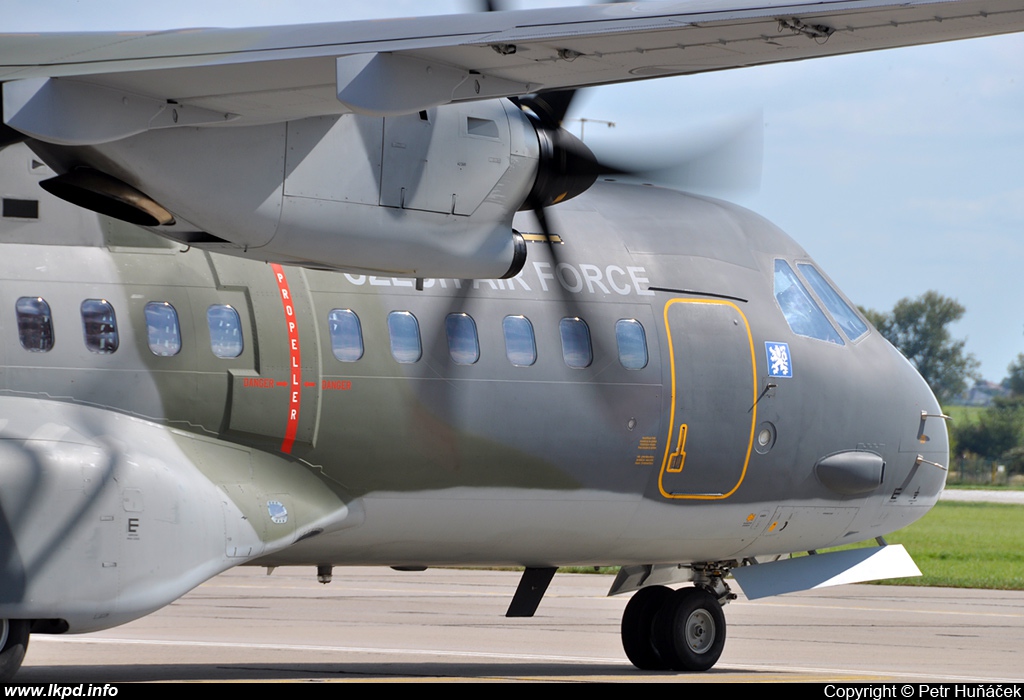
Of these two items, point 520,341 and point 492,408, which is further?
point 520,341

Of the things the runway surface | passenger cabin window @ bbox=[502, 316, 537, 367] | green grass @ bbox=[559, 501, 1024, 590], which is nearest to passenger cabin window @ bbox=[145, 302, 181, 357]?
passenger cabin window @ bbox=[502, 316, 537, 367]

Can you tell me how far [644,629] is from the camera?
46.8 feet

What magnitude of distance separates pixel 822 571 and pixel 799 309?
2.46m

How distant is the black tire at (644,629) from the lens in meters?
14.2

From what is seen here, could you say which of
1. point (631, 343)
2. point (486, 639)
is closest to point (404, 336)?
point (631, 343)

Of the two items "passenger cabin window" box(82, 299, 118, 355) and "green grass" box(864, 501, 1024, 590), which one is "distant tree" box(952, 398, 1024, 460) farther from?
"passenger cabin window" box(82, 299, 118, 355)

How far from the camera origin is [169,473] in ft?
32.0

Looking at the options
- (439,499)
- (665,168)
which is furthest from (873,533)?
(665,168)

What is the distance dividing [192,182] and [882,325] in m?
123

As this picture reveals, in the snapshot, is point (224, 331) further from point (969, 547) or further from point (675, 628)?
point (969, 547)

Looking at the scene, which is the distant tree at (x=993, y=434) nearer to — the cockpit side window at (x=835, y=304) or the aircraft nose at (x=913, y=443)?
the aircraft nose at (x=913, y=443)

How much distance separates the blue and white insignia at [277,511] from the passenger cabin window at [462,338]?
185cm

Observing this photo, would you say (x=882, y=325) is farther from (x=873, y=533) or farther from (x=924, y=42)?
(x=924, y=42)

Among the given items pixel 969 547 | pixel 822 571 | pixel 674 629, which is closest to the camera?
pixel 674 629
